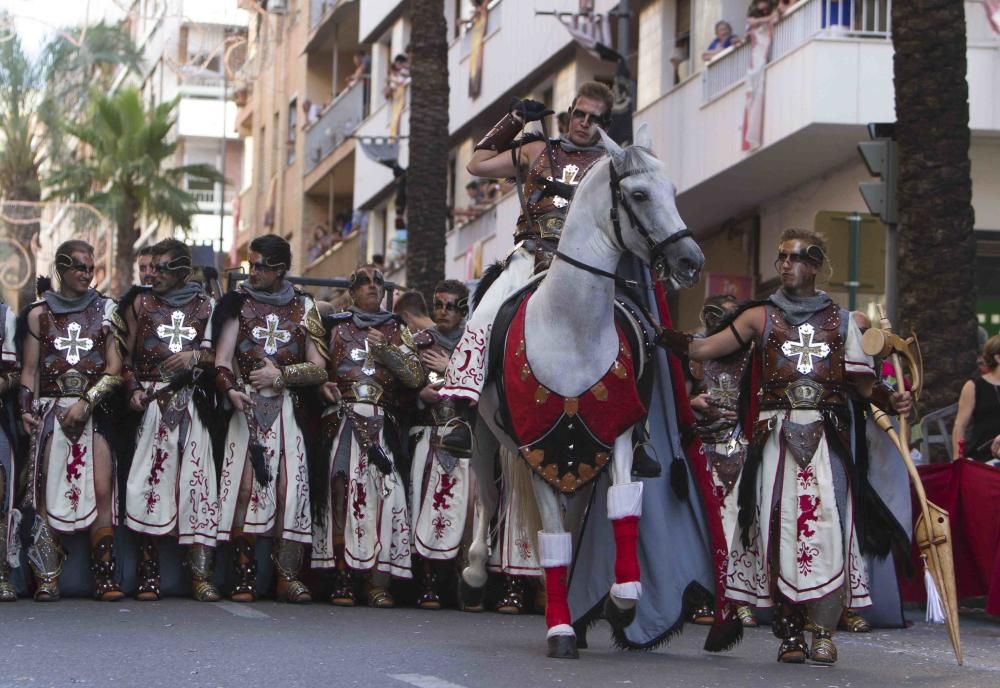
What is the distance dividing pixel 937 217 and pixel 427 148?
10627 millimetres

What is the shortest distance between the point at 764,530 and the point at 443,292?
14.7 feet

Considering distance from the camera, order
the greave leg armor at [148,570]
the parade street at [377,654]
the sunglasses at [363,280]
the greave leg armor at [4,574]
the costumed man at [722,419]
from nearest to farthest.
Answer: the parade street at [377,654], the greave leg armor at [4,574], the greave leg armor at [148,570], the costumed man at [722,419], the sunglasses at [363,280]

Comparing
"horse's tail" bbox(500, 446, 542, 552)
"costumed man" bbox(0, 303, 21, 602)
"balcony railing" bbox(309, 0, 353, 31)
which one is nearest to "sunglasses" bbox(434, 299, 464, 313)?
"costumed man" bbox(0, 303, 21, 602)

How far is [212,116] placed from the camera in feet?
278

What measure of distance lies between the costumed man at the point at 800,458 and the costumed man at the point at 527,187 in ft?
3.08

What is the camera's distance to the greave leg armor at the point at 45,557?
13.0 m

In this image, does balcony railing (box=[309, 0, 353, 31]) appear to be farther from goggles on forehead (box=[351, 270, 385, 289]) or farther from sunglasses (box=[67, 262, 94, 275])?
sunglasses (box=[67, 262, 94, 275])

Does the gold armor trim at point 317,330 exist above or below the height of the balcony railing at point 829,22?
below

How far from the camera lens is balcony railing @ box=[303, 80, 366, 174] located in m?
48.7

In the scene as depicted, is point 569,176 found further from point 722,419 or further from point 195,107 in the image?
point 195,107

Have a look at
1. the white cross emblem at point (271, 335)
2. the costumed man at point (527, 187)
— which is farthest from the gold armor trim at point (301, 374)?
the costumed man at point (527, 187)

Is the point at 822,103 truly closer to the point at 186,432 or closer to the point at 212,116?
the point at 186,432

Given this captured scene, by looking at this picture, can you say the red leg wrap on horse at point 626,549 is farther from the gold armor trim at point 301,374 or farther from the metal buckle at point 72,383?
the metal buckle at point 72,383

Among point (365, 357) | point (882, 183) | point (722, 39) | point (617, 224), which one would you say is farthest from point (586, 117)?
point (722, 39)
